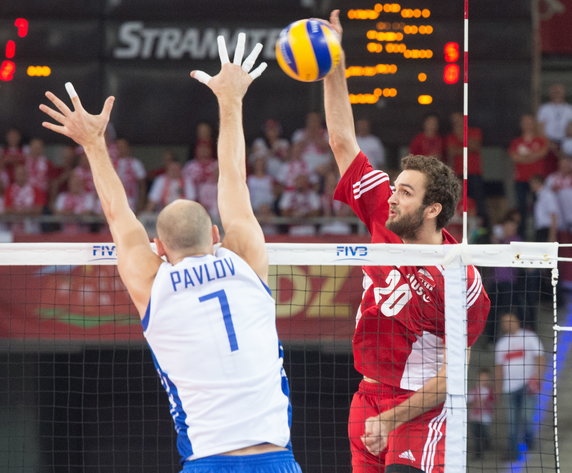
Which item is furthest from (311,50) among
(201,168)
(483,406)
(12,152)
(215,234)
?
(12,152)

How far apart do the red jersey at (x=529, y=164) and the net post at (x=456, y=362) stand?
9630 millimetres

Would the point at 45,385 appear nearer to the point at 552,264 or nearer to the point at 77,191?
the point at 77,191

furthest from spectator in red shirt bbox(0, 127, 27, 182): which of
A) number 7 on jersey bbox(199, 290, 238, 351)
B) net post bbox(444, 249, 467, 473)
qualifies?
number 7 on jersey bbox(199, 290, 238, 351)

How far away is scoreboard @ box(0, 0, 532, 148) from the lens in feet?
50.6

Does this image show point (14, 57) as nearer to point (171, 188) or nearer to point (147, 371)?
point (171, 188)

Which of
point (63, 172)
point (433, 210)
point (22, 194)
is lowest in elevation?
point (433, 210)

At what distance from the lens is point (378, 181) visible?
675 cm

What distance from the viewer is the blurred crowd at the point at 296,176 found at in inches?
575

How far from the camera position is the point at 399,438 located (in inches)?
252

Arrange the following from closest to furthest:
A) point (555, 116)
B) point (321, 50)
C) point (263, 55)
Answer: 1. point (321, 50)
2. point (263, 55)
3. point (555, 116)

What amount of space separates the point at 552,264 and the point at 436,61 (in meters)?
9.55

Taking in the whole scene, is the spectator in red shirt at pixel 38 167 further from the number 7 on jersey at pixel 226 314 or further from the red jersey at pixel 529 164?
the number 7 on jersey at pixel 226 314

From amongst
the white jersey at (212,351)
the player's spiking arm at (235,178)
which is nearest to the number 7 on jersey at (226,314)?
the white jersey at (212,351)

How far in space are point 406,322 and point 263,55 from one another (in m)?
9.77
